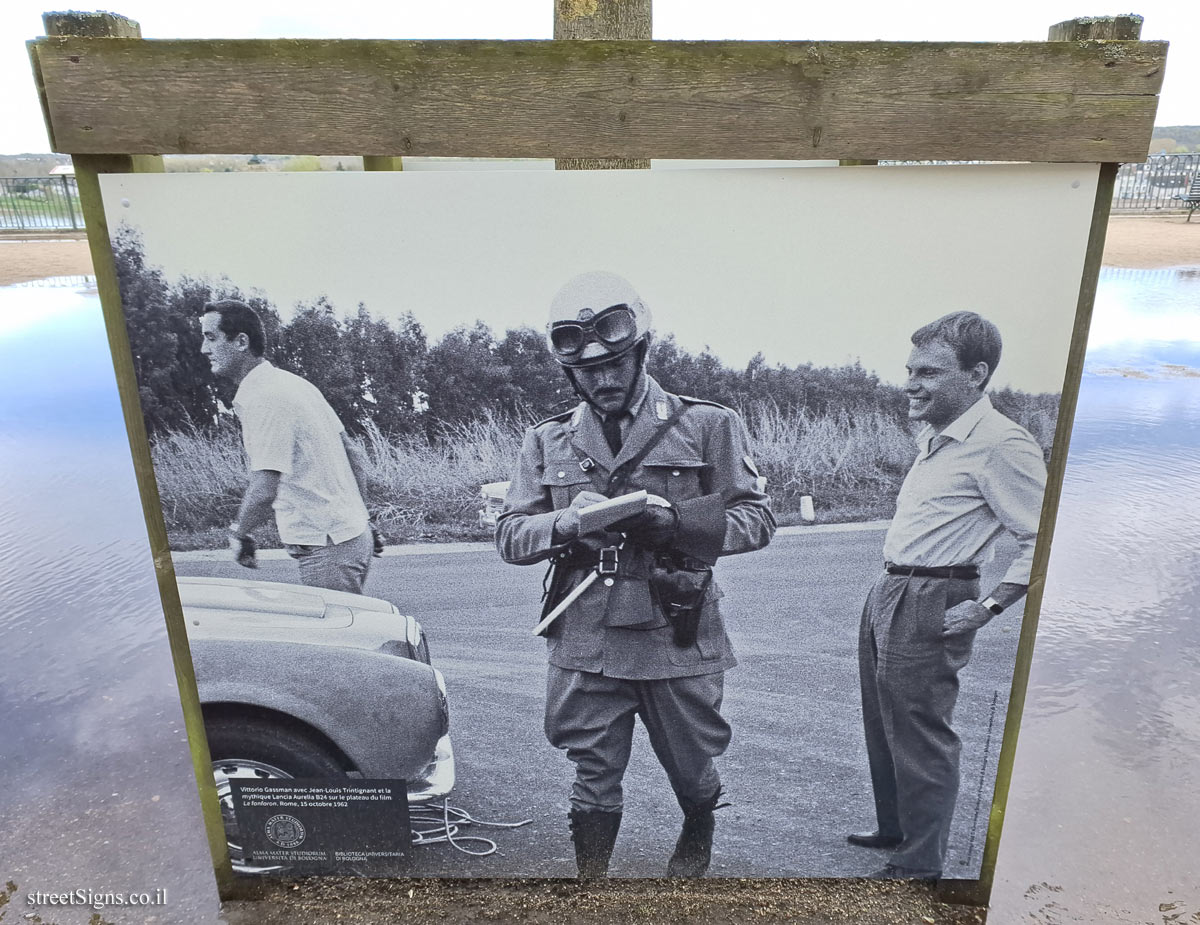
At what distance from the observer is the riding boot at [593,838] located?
291 cm

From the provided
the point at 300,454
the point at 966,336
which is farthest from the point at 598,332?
the point at 966,336

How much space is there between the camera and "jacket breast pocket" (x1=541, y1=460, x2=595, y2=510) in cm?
248

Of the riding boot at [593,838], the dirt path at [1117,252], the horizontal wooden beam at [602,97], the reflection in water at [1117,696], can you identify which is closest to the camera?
the horizontal wooden beam at [602,97]

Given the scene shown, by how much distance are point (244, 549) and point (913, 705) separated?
7.62 ft

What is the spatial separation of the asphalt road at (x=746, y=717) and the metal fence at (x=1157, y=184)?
26210 millimetres

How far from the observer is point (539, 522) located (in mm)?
2525

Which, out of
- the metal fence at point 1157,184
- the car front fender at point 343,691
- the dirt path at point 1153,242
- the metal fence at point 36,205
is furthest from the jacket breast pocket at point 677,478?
the metal fence at point 1157,184

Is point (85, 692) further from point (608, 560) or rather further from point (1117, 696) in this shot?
point (1117, 696)

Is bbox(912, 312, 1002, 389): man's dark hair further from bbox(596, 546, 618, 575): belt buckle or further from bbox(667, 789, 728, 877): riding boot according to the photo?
bbox(667, 789, 728, 877): riding boot

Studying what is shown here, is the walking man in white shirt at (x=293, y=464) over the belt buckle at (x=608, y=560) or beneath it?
over

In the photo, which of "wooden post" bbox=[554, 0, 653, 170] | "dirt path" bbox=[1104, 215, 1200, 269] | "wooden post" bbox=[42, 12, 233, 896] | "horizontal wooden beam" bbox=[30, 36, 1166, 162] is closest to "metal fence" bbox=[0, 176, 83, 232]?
"wooden post" bbox=[554, 0, 653, 170]

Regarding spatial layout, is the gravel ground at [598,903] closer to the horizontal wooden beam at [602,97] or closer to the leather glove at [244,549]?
the leather glove at [244,549]

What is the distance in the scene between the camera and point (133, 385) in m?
2.42

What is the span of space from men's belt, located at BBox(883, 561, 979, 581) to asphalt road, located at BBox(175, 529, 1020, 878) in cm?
5
